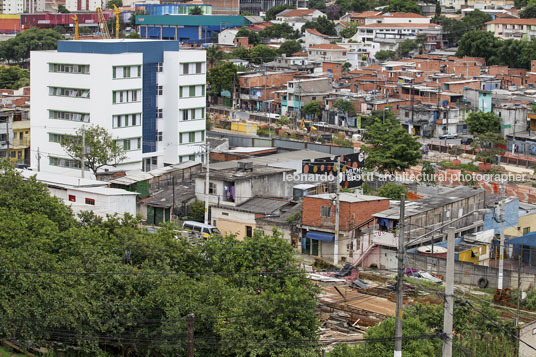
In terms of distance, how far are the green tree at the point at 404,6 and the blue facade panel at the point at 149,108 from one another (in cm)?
5001

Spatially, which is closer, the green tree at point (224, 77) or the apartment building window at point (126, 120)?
the apartment building window at point (126, 120)

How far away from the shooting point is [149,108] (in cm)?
3069

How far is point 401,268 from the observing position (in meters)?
11.1

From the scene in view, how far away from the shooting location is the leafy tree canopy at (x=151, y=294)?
45.4ft

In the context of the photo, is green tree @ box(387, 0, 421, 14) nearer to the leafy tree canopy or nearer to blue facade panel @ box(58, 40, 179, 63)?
blue facade panel @ box(58, 40, 179, 63)

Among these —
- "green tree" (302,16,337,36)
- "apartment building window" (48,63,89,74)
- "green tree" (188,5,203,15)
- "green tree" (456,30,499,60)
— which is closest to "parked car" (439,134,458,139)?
"apartment building window" (48,63,89,74)

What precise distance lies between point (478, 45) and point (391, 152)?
33.2 metres

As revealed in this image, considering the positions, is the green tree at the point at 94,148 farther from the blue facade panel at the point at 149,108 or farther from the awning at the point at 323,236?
the awning at the point at 323,236

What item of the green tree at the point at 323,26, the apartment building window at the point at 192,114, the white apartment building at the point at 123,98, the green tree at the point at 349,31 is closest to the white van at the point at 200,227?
the white apartment building at the point at 123,98

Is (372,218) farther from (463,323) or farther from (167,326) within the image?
(167,326)

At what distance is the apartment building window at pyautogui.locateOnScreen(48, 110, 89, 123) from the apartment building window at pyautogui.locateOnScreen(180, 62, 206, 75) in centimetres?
365

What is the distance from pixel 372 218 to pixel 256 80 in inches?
1161

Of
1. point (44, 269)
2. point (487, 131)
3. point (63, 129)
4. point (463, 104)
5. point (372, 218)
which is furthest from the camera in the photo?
point (463, 104)

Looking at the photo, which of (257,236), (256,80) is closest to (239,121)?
(256,80)
